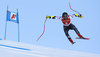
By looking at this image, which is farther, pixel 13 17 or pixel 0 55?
pixel 13 17

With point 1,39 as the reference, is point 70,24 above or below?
above

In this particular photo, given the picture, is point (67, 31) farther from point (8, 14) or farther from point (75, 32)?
point (8, 14)

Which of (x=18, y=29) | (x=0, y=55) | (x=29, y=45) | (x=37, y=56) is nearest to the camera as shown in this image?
(x=0, y=55)

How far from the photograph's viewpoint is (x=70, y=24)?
422 cm

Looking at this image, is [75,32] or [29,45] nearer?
[75,32]

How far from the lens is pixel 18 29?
5.96 metres

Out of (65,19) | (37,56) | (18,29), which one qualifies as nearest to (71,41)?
(65,19)

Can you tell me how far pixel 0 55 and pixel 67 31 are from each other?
1698mm

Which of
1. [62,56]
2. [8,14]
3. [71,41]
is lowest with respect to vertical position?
[62,56]

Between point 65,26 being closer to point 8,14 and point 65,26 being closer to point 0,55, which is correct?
point 0,55

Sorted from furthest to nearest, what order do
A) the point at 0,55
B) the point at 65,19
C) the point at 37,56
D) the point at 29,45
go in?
1. the point at 29,45
2. the point at 65,19
3. the point at 37,56
4. the point at 0,55

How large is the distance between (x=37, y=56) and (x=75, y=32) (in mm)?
1129

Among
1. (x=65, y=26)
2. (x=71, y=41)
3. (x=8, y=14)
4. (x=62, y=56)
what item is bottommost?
(x=62, y=56)

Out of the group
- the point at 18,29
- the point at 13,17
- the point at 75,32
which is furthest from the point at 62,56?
the point at 13,17
